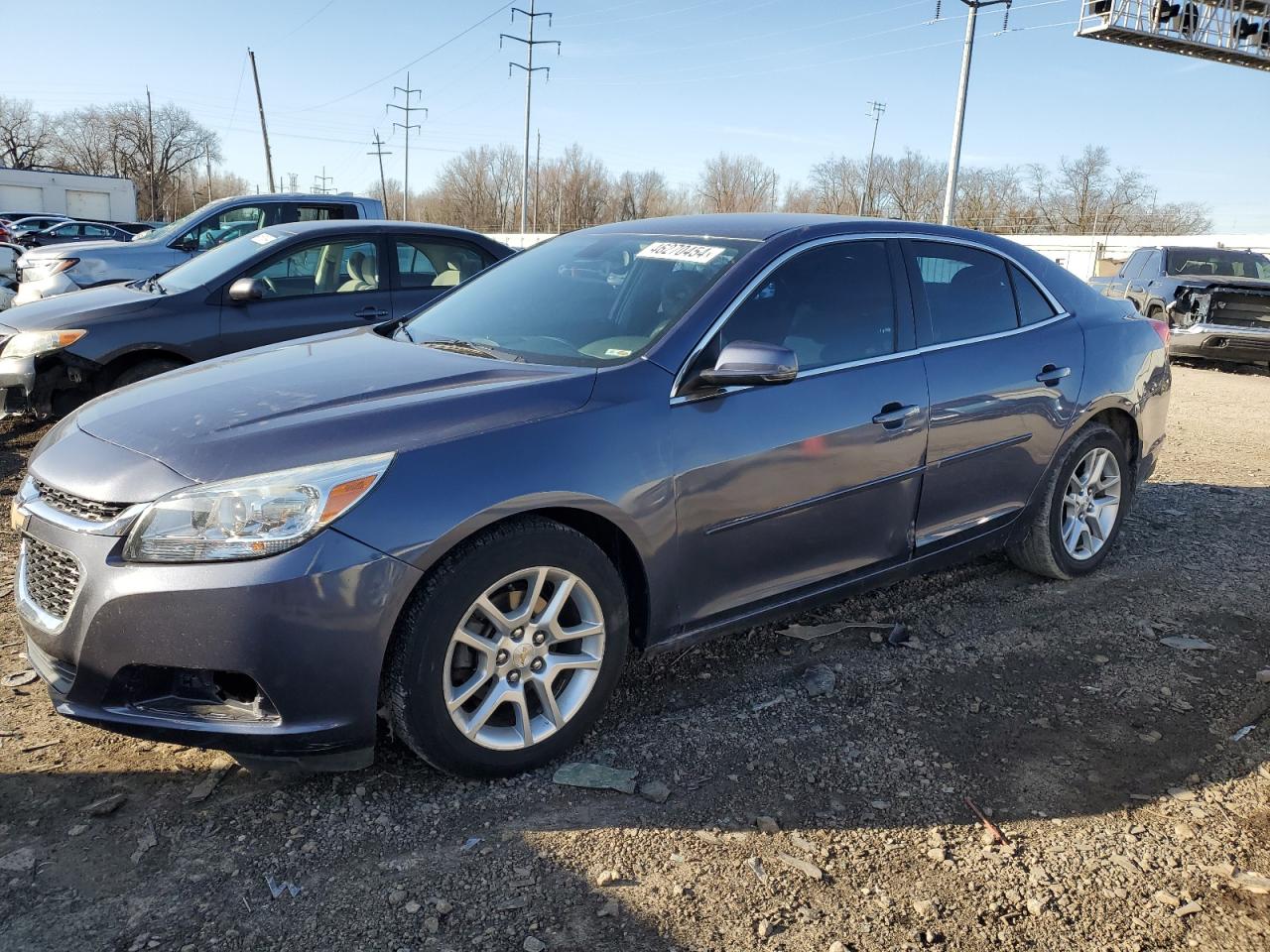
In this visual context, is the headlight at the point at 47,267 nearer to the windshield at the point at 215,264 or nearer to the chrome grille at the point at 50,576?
the windshield at the point at 215,264

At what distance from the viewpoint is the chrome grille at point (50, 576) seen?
2.60 m

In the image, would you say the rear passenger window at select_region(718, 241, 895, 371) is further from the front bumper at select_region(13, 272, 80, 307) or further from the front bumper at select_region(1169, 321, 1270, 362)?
the front bumper at select_region(1169, 321, 1270, 362)

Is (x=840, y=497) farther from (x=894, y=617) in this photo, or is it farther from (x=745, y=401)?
(x=894, y=617)

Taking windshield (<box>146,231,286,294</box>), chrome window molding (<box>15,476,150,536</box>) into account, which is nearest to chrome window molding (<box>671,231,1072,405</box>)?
chrome window molding (<box>15,476,150,536</box>)

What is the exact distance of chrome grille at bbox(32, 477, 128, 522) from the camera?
2.55 m

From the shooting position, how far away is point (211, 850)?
255 cm

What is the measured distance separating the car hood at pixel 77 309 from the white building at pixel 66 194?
6584 centimetres

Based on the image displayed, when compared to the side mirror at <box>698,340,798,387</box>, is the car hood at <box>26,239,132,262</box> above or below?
above

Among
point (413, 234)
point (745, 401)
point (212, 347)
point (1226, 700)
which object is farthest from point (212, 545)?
point (413, 234)

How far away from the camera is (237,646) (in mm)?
2414

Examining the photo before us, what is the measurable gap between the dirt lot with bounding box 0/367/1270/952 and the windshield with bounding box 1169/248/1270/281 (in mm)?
13256

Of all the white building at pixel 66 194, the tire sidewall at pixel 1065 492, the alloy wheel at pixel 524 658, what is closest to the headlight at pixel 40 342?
the alloy wheel at pixel 524 658

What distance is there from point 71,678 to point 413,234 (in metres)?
5.36

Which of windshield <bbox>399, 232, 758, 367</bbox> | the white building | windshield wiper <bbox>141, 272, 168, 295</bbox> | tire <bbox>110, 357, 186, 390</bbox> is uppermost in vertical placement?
the white building
